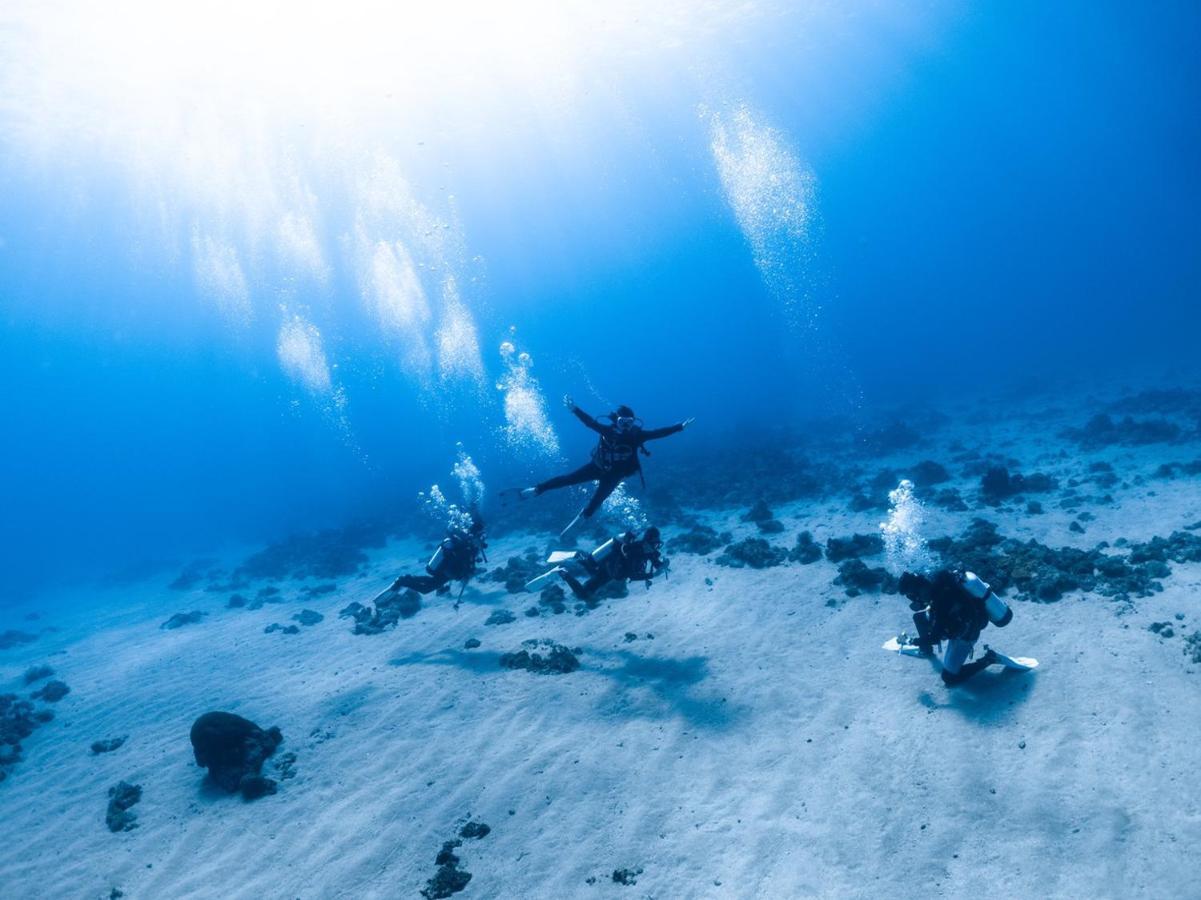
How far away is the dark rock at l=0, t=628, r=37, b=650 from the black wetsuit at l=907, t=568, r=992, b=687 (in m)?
31.3

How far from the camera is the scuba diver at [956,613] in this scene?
719 centimetres

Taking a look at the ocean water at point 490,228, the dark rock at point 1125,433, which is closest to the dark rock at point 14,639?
the ocean water at point 490,228

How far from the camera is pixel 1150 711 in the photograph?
6.48 meters

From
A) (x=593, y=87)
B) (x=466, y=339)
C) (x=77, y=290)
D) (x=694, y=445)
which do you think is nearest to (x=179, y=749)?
(x=694, y=445)

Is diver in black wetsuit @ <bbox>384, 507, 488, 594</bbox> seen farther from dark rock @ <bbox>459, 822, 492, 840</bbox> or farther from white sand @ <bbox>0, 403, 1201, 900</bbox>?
dark rock @ <bbox>459, 822, 492, 840</bbox>

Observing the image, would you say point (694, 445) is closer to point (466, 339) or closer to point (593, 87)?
point (593, 87)

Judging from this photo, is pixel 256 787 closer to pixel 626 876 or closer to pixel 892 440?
pixel 626 876

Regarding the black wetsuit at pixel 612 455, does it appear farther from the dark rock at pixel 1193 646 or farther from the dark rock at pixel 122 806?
the dark rock at pixel 122 806

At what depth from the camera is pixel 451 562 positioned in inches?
508

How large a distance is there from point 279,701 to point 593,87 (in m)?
69.7

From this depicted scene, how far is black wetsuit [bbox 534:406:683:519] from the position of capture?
10477 millimetres

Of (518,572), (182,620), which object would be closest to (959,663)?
(518,572)

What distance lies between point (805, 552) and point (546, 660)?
6.63 metres

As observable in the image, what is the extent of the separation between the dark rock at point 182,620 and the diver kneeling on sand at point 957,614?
887 inches
